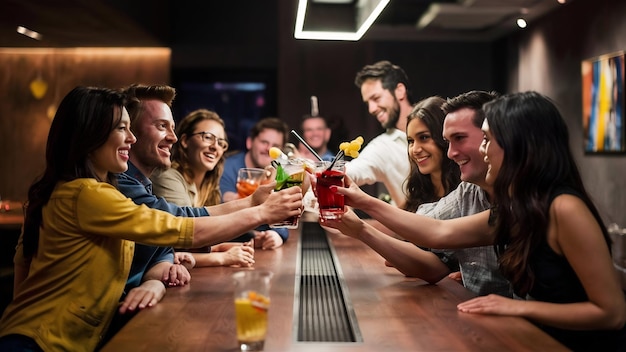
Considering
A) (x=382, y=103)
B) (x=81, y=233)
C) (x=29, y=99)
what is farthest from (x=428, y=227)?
(x=29, y=99)

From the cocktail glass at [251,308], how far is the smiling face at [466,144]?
124 cm

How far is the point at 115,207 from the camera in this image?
1.98 metres

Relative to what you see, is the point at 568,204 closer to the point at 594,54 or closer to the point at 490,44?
the point at 594,54

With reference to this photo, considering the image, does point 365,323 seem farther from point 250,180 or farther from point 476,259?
point 250,180

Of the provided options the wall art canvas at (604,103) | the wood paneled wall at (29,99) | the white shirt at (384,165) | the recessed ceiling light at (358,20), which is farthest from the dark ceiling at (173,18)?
the white shirt at (384,165)

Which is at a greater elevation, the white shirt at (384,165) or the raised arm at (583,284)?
the white shirt at (384,165)

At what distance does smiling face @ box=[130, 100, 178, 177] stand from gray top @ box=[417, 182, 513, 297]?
1181 millimetres

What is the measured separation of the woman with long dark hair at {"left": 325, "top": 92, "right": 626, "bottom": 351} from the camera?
1.80 meters

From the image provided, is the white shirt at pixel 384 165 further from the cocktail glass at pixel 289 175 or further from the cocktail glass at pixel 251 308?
the cocktail glass at pixel 251 308

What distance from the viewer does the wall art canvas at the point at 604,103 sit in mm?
5668

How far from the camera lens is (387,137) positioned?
162 inches

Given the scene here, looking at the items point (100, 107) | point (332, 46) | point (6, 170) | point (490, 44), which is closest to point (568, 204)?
point (100, 107)

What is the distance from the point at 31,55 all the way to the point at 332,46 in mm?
3196

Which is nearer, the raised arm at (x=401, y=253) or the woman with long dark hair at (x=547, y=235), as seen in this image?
the woman with long dark hair at (x=547, y=235)
